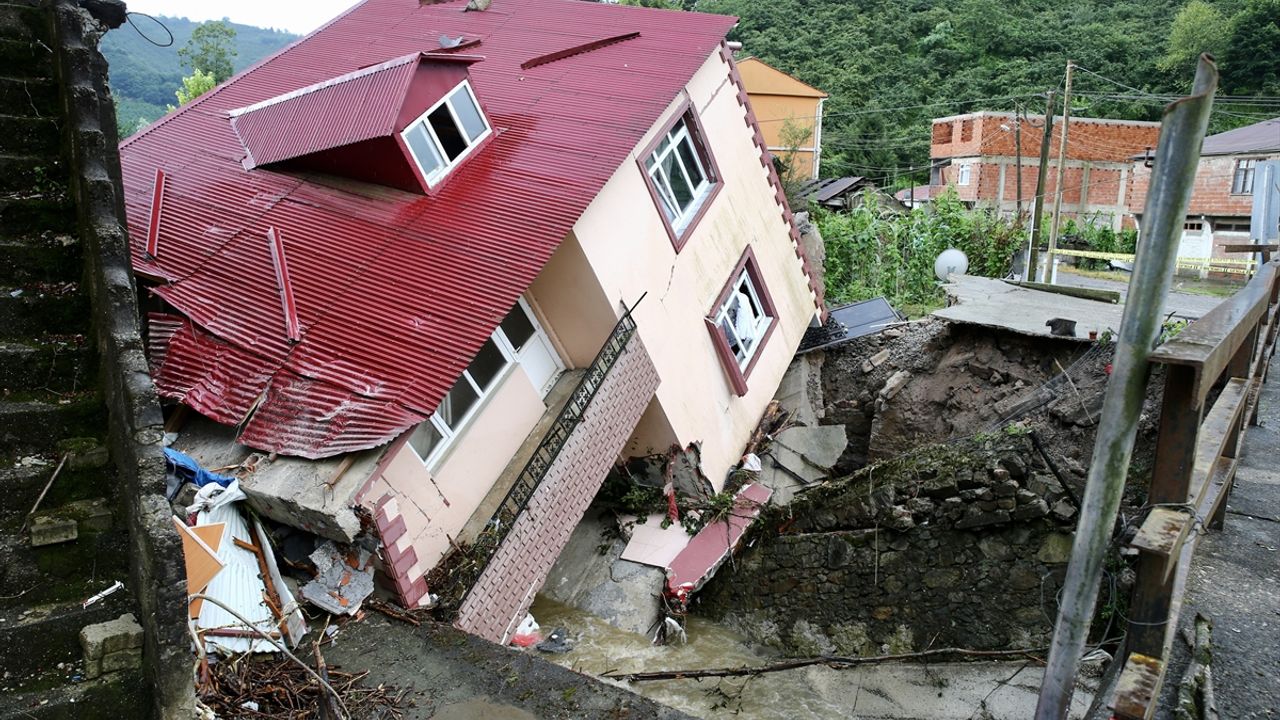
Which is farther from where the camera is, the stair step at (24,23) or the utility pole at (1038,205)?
the utility pole at (1038,205)

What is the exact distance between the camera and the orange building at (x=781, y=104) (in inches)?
1425

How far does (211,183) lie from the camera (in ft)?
30.8

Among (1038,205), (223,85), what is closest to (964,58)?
(1038,205)

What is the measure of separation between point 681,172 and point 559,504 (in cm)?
579

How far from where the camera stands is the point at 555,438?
8328mm

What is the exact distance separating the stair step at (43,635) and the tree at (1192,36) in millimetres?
48335

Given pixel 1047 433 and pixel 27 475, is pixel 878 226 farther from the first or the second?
pixel 27 475

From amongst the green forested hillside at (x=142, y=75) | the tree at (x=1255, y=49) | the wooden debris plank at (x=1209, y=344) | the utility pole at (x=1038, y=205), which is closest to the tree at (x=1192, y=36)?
the tree at (x=1255, y=49)

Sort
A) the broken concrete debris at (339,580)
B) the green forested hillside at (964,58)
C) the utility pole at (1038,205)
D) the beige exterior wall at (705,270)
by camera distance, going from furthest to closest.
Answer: the green forested hillside at (964,58) < the utility pole at (1038,205) < the beige exterior wall at (705,270) < the broken concrete debris at (339,580)

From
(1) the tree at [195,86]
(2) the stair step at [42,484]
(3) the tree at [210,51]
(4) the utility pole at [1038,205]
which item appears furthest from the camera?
(3) the tree at [210,51]

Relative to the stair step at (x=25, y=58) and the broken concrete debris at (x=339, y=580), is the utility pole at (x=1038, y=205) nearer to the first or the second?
the broken concrete debris at (x=339, y=580)

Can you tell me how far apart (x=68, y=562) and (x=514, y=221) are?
5.88 meters

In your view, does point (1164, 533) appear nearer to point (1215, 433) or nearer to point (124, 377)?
point (1215, 433)

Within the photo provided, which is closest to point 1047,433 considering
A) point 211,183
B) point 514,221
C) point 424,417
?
point 514,221
